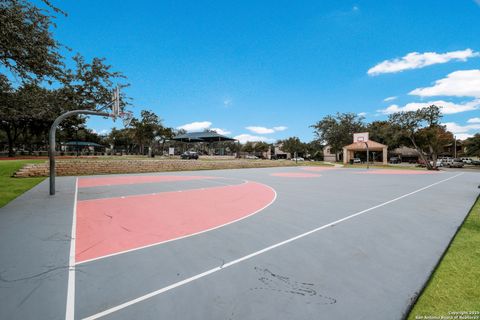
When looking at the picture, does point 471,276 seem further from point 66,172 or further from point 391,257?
point 66,172

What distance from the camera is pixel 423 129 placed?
3250 cm

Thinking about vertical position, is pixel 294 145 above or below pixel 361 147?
above

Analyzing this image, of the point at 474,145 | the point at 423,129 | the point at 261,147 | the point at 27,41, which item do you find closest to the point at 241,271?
the point at 27,41

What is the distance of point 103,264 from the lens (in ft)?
12.1

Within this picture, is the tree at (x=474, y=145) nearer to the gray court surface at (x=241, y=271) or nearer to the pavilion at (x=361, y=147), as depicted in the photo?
the pavilion at (x=361, y=147)

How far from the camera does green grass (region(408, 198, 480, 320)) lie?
8.73 ft

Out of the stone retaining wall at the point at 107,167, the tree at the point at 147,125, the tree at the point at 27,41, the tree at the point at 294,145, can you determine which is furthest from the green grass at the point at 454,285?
the tree at the point at 294,145

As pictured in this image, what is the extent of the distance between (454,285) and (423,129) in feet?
123

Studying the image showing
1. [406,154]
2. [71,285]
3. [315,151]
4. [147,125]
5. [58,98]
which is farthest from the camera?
[315,151]

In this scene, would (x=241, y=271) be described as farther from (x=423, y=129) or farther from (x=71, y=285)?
(x=423, y=129)

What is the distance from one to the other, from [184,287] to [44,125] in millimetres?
41797

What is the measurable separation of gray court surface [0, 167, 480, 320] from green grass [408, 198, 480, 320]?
139 millimetres

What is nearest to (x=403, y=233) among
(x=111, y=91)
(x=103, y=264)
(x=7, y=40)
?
(x=103, y=264)

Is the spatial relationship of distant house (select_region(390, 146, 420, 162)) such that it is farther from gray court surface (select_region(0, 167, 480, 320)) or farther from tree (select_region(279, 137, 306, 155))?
gray court surface (select_region(0, 167, 480, 320))
